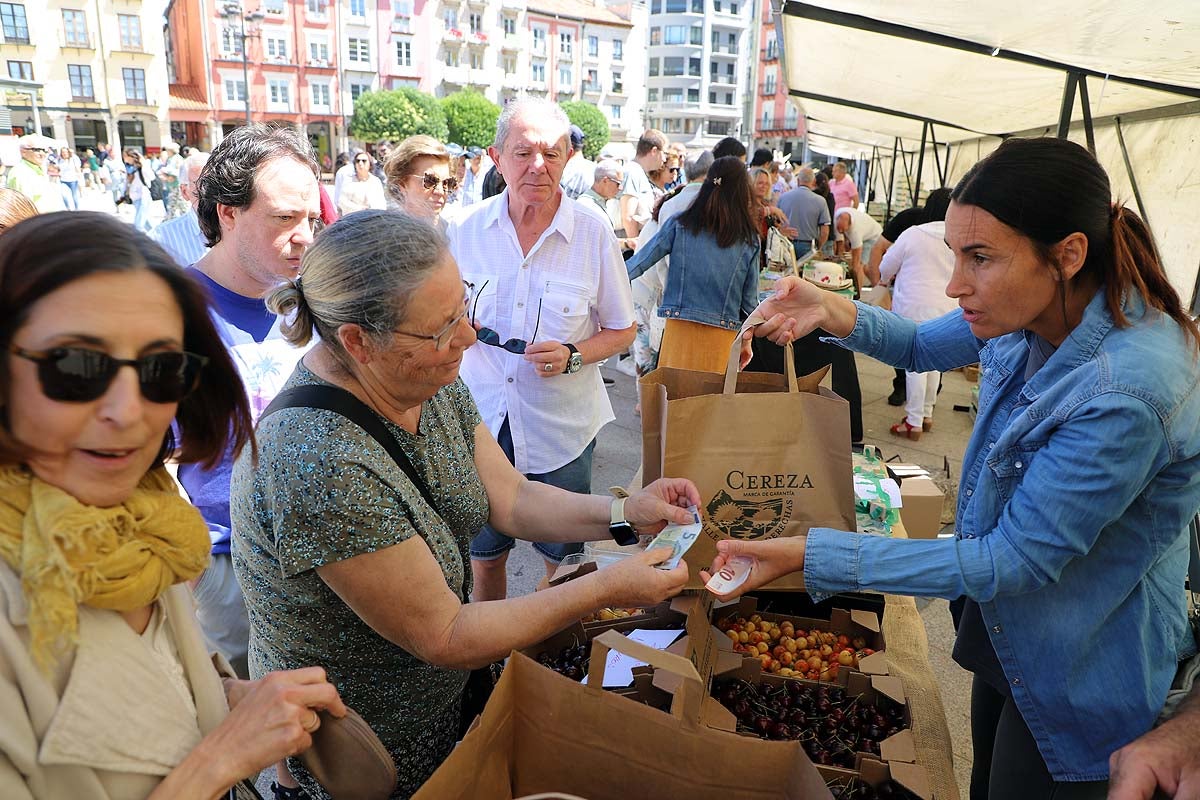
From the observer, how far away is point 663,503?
175 cm

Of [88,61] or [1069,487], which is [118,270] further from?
[88,61]

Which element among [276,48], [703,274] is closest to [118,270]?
[703,274]

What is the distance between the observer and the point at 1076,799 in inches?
57.5

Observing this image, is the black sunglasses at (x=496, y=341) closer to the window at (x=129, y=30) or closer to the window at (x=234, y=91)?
the window at (x=129, y=30)

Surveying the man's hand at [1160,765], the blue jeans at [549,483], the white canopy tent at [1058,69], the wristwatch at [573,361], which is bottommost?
the blue jeans at [549,483]

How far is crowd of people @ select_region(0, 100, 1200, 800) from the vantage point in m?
0.88

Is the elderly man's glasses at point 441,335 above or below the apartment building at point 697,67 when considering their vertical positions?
below

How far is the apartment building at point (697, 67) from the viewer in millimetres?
75125

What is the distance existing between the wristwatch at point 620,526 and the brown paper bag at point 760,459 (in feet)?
0.48

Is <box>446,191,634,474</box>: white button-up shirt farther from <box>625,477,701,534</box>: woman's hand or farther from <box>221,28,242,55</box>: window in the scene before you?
<box>221,28,242,55</box>: window

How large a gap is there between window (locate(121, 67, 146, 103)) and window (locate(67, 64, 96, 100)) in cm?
159

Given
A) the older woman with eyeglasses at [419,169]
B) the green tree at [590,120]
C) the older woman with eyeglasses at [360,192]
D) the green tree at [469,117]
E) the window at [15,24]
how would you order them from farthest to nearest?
1. the green tree at [590,120]
2. the green tree at [469,117]
3. the window at [15,24]
4. the older woman with eyeglasses at [360,192]
5. the older woman with eyeglasses at [419,169]

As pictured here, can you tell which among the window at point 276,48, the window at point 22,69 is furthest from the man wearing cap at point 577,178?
the window at point 276,48

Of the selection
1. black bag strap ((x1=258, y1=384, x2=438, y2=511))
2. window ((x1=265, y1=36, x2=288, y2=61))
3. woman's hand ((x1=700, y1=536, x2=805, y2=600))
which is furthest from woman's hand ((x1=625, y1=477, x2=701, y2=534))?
window ((x1=265, y1=36, x2=288, y2=61))
